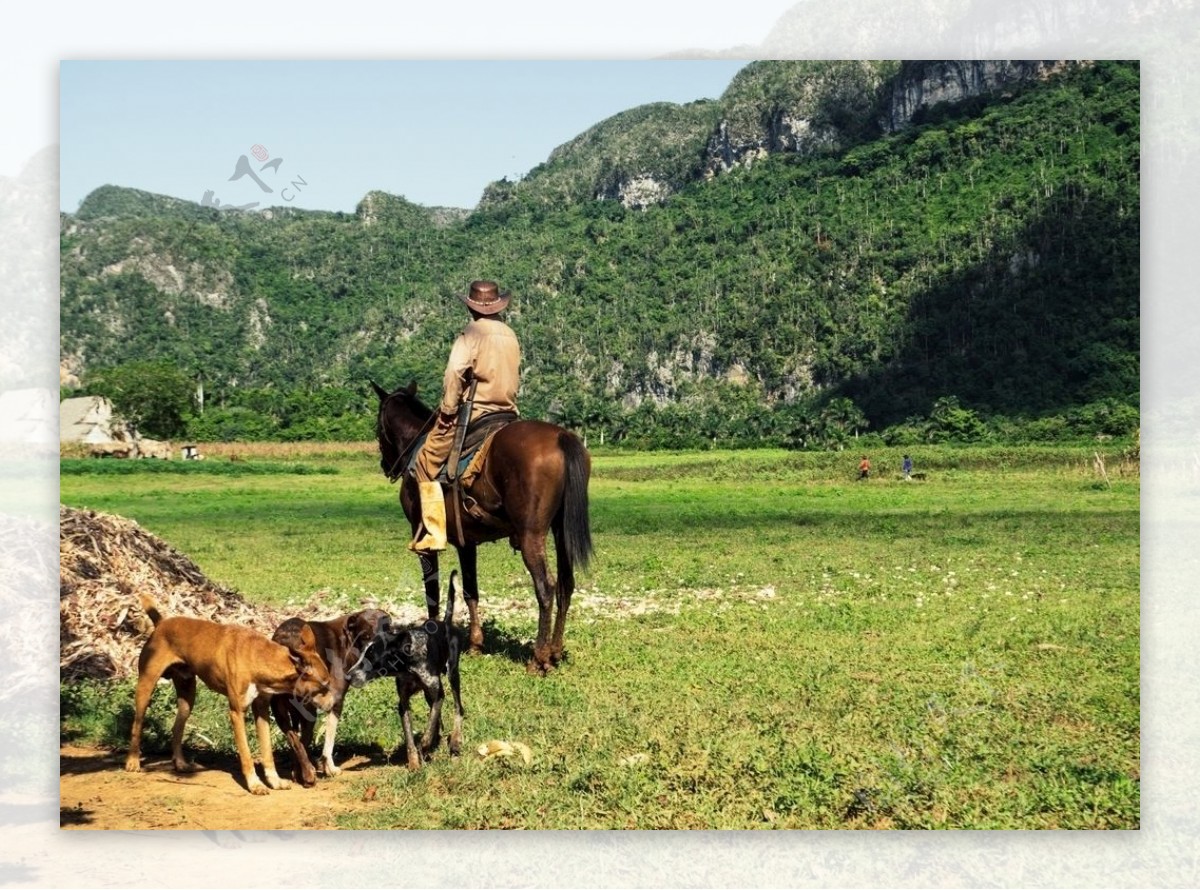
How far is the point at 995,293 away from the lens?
71875 mm

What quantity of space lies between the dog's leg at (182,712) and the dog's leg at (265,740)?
2.06 ft

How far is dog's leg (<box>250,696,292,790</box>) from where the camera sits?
23.8ft

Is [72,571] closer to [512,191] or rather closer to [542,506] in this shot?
[542,506]

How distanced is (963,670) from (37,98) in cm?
849

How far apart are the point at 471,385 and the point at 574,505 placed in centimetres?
126

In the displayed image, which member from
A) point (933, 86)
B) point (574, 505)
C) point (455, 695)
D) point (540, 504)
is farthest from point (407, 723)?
point (933, 86)

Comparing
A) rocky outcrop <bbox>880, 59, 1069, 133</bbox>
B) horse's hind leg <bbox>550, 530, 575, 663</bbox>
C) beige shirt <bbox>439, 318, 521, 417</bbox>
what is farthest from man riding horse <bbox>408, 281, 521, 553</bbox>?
rocky outcrop <bbox>880, 59, 1069, 133</bbox>

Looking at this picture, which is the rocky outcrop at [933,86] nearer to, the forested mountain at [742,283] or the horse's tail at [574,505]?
the forested mountain at [742,283]

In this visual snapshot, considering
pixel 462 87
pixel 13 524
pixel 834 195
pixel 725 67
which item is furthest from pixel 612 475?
pixel 834 195

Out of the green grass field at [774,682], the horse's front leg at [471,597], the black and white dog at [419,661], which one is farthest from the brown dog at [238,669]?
the horse's front leg at [471,597]

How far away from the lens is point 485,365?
10.1 metres

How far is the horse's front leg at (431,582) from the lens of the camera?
35.2ft

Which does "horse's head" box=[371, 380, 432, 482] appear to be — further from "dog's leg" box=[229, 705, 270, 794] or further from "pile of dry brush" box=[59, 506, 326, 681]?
"dog's leg" box=[229, 705, 270, 794]

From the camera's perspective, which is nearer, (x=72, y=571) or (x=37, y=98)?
(x=37, y=98)
